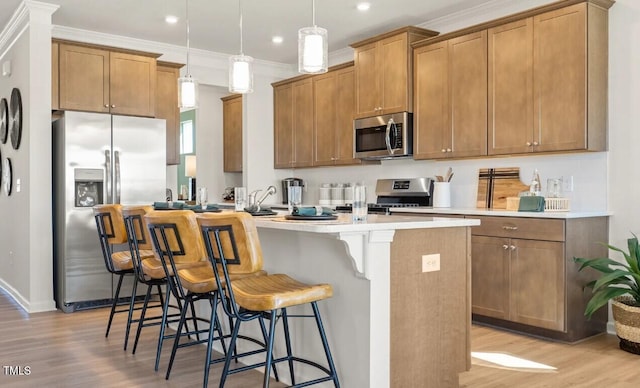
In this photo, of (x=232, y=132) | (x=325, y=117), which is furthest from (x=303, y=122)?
(x=232, y=132)

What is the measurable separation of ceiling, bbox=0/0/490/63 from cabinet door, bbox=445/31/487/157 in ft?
1.48

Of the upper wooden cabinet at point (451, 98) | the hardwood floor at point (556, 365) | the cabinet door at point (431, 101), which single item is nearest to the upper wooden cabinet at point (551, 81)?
the upper wooden cabinet at point (451, 98)

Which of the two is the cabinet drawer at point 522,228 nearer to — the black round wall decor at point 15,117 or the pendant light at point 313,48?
the pendant light at point 313,48

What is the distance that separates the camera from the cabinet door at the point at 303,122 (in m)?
6.39

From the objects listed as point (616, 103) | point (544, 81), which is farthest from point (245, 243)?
point (616, 103)

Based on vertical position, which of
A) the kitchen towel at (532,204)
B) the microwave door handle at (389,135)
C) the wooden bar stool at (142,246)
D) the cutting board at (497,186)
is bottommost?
the wooden bar stool at (142,246)

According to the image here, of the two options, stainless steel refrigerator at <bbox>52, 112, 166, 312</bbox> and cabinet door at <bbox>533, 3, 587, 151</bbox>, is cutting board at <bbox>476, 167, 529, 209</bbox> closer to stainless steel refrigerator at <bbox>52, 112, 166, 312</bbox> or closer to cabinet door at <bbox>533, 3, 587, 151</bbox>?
cabinet door at <bbox>533, 3, 587, 151</bbox>

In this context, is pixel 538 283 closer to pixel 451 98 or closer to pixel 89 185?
pixel 451 98

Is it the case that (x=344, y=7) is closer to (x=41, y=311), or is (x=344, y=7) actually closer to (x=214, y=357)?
(x=214, y=357)

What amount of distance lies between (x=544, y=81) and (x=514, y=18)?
Result: 58cm

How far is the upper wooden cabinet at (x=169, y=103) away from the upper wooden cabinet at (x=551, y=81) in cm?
345

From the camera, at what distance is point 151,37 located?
5793mm

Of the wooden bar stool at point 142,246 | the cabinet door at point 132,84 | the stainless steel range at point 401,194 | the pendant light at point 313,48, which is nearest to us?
the pendant light at point 313,48

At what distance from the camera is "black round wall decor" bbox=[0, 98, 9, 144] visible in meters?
5.64
